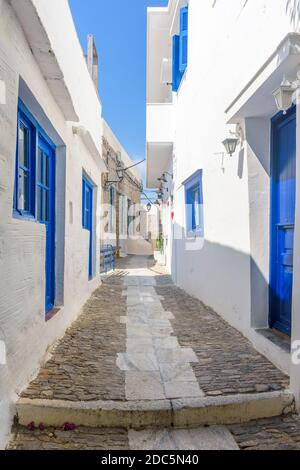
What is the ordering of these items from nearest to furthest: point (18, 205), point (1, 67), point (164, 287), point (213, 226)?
point (1, 67), point (18, 205), point (213, 226), point (164, 287)

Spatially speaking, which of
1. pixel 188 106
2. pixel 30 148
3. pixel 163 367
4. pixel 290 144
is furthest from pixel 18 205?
pixel 188 106

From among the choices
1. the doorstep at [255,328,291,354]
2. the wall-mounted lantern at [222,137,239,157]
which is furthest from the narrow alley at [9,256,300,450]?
the wall-mounted lantern at [222,137,239,157]

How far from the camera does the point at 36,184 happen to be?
3.25 metres

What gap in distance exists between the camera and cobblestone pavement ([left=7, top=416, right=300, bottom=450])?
211 cm

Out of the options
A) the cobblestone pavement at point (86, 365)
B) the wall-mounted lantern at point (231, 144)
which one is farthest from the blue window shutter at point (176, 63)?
the cobblestone pavement at point (86, 365)

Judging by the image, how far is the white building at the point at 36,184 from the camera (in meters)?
2.26

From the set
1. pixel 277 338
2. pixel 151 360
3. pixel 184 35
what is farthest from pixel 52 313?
pixel 184 35

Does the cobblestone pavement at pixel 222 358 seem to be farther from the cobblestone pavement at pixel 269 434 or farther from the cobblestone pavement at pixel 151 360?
the cobblestone pavement at pixel 269 434

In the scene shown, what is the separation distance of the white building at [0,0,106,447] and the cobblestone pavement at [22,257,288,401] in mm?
264

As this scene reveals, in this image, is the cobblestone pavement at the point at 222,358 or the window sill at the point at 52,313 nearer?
the cobblestone pavement at the point at 222,358

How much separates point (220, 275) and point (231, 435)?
8.79 feet

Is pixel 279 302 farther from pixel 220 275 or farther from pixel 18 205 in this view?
pixel 18 205

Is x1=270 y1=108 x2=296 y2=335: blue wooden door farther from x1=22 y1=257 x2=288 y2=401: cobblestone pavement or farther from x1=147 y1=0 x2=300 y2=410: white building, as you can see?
x1=22 y1=257 x2=288 y2=401: cobblestone pavement

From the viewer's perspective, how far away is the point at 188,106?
690 cm
